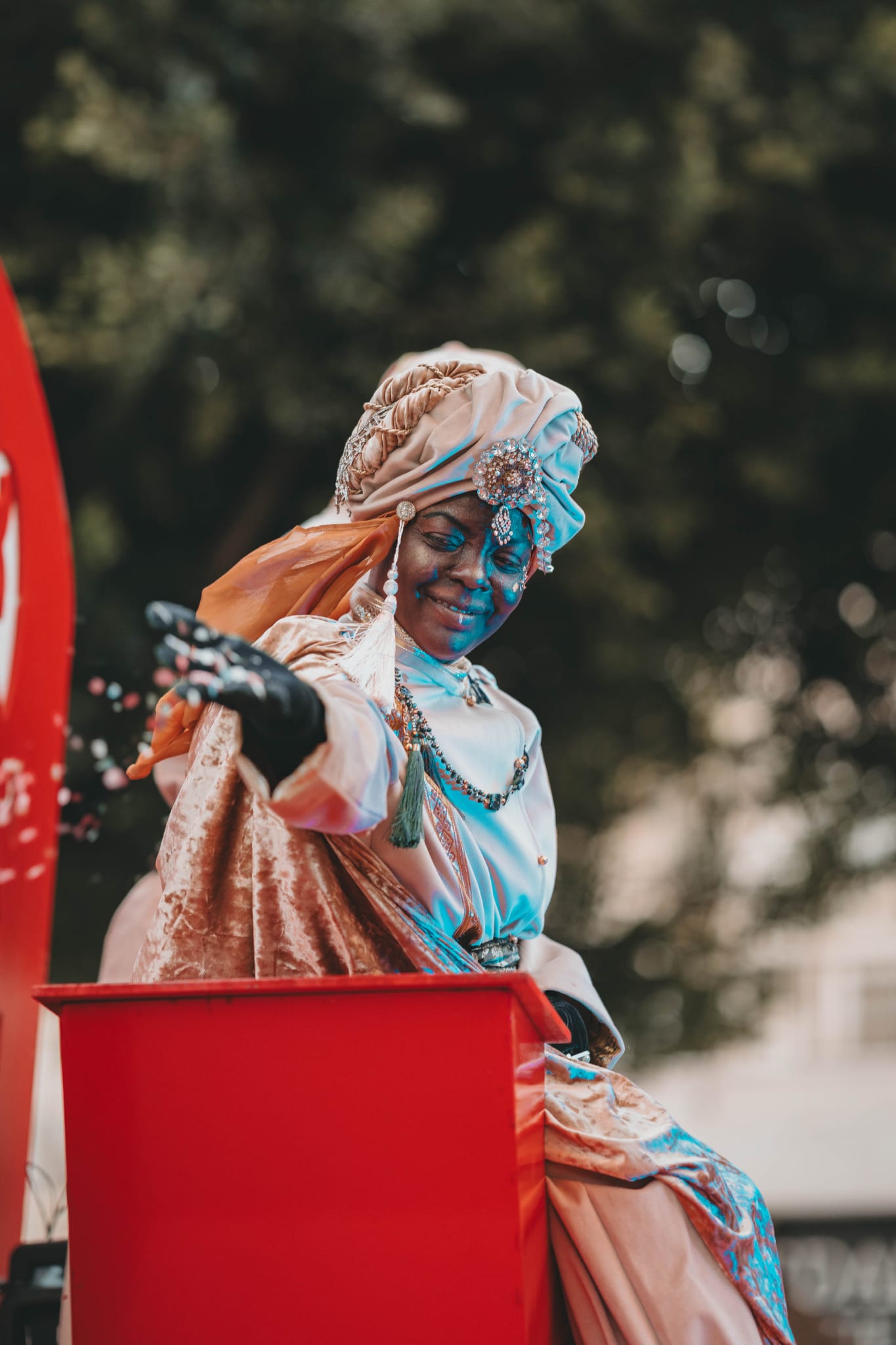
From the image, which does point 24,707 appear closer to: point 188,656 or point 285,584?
point 285,584

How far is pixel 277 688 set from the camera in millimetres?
2018

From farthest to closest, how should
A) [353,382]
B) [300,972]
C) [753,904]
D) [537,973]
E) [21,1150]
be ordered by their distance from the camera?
[753,904] < [353,382] < [21,1150] < [537,973] < [300,972]

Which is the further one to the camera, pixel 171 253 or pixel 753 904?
pixel 753 904

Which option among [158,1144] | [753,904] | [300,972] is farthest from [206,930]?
[753,904]

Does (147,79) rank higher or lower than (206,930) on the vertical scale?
higher

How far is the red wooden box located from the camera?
6.82 ft

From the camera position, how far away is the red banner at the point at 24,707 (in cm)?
349

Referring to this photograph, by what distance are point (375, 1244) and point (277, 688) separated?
2.37 feet

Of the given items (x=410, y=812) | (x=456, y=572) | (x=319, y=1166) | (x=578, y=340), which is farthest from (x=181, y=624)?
(x=578, y=340)

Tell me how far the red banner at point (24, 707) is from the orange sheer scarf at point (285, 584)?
836 mm

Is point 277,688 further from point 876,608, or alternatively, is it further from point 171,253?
point 876,608

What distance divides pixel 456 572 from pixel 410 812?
48cm

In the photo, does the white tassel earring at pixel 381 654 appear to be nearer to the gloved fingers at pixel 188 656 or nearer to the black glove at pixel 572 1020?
the gloved fingers at pixel 188 656

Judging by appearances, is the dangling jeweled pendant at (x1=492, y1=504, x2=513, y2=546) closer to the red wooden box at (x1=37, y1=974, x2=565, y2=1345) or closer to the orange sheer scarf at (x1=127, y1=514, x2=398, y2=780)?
the orange sheer scarf at (x1=127, y1=514, x2=398, y2=780)
